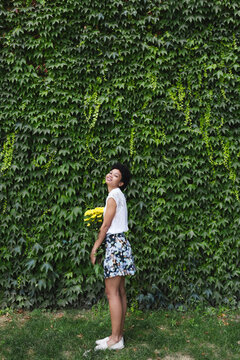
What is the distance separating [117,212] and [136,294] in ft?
6.05

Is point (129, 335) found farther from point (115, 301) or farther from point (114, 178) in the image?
point (114, 178)

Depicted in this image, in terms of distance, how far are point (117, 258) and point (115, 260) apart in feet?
0.10

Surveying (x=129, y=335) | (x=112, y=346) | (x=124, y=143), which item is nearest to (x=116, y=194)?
(x=124, y=143)

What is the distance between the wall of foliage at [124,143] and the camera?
4629 millimetres

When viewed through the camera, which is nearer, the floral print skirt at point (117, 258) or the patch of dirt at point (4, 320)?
the floral print skirt at point (117, 258)

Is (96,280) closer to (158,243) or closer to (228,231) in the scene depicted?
(158,243)

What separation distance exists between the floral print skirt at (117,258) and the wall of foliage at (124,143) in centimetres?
118

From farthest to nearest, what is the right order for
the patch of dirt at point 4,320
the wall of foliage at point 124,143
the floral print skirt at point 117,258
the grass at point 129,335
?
the wall of foliage at point 124,143, the patch of dirt at point 4,320, the grass at point 129,335, the floral print skirt at point 117,258

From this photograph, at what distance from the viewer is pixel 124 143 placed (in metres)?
4.70

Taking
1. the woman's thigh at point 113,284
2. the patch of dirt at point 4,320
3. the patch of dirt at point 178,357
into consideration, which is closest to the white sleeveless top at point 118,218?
the woman's thigh at point 113,284

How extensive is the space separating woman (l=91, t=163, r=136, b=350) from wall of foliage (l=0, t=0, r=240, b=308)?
1.17 m

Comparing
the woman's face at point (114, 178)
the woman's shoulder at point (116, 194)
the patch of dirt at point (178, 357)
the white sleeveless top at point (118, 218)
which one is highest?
the woman's face at point (114, 178)

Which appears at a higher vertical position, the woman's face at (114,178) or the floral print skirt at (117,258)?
the woman's face at (114,178)

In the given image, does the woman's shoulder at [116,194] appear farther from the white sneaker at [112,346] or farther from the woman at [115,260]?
the white sneaker at [112,346]
